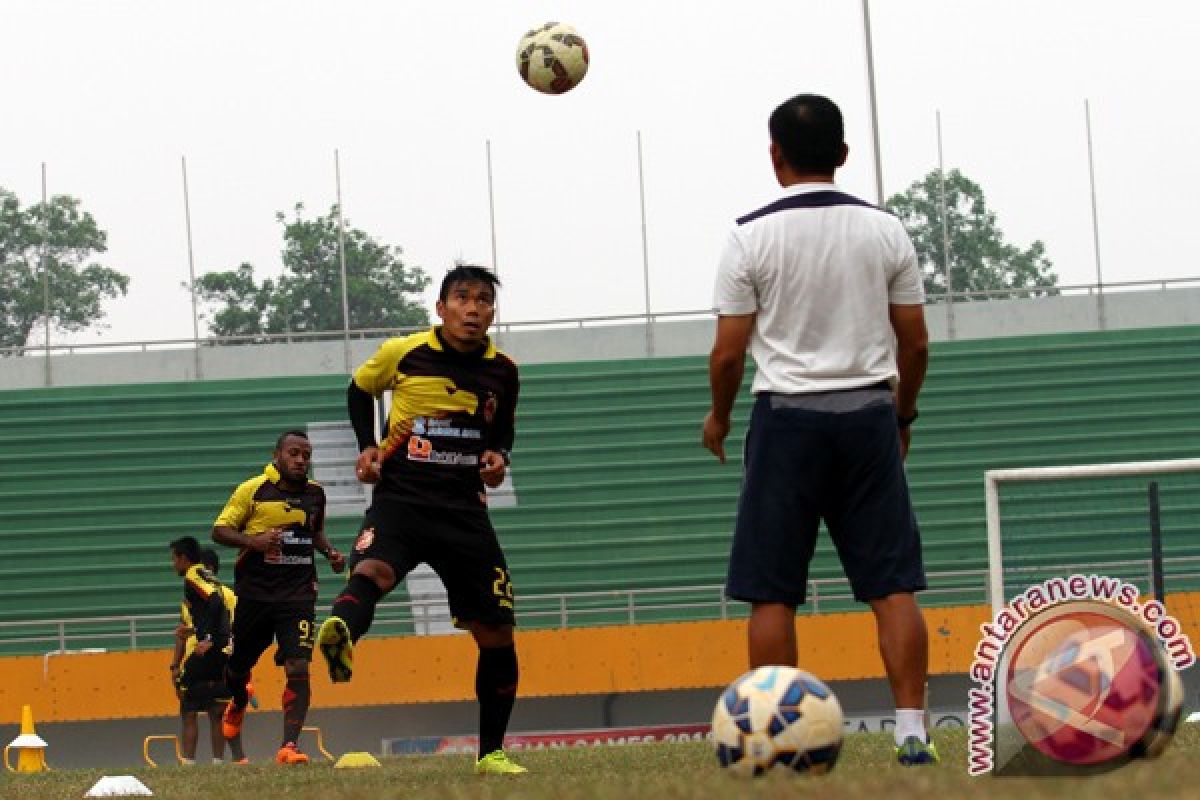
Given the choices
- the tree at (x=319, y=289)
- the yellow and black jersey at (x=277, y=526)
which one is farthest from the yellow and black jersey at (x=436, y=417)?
the tree at (x=319, y=289)

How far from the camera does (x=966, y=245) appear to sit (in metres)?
62.6

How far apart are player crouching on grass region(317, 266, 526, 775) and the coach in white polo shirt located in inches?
67.4

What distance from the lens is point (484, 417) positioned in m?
7.73

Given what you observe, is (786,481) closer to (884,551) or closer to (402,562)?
(884,551)

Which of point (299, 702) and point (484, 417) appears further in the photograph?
point (299, 702)

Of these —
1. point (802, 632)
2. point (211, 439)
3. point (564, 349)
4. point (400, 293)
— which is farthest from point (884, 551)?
point (400, 293)

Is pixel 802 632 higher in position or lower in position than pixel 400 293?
lower

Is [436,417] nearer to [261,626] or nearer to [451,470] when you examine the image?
[451,470]

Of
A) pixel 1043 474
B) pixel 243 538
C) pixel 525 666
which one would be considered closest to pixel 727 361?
pixel 1043 474

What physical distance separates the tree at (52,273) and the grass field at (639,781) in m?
51.1

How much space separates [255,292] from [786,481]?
58.4 m

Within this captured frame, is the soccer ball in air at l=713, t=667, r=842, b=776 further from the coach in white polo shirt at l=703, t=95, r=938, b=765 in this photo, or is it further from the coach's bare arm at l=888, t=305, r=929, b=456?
the coach's bare arm at l=888, t=305, r=929, b=456

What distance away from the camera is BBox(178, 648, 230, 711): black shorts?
47.8 feet

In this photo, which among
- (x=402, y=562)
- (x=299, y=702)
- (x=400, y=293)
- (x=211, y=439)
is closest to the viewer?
(x=402, y=562)
